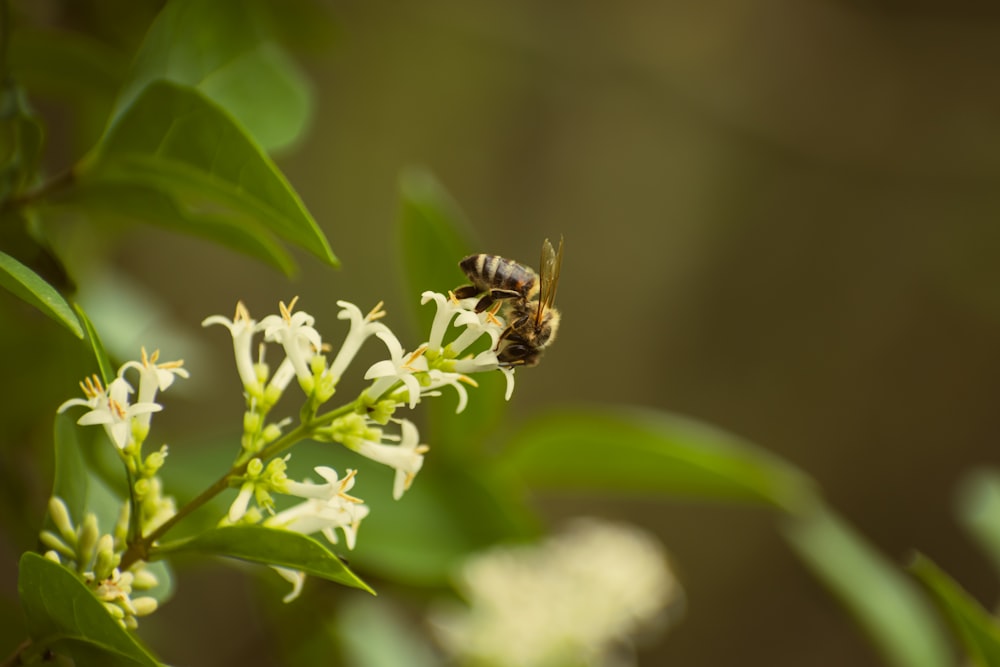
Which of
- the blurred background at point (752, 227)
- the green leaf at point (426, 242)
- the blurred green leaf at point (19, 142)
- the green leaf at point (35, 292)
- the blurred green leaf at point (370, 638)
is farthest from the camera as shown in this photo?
the blurred background at point (752, 227)

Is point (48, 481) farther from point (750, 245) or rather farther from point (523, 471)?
point (750, 245)

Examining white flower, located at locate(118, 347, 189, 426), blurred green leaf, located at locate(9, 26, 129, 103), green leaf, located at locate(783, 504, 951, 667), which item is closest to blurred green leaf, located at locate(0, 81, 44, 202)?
blurred green leaf, located at locate(9, 26, 129, 103)

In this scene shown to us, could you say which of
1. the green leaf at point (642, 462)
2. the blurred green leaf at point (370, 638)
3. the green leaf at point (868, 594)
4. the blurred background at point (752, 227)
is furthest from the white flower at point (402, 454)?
the blurred background at point (752, 227)

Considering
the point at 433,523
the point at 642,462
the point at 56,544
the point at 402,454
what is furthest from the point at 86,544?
the point at 642,462

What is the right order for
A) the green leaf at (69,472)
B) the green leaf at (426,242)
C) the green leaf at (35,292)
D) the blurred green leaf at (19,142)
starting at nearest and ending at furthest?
1. the green leaf at (35,292)
2. the green leaf at (69,472)
3. the blurred green leaf at (19,142)
4. the green leaf at (426,242)

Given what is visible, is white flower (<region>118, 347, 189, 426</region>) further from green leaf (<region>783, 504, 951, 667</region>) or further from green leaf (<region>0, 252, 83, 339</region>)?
green leaf (<region>783, 504, 951, 667</region>)

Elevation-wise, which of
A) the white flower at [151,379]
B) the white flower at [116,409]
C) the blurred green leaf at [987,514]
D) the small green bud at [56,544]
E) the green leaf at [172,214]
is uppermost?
the blurred green leaf at [987,514]

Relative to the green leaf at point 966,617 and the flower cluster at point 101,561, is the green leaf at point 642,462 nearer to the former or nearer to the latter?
the green leaf at point 966,617
